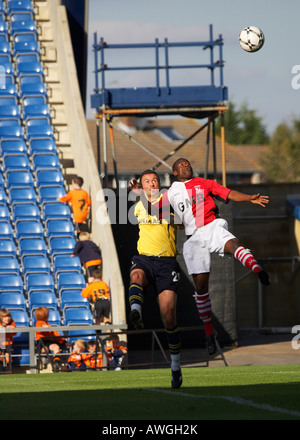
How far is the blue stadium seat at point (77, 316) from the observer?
59.7 feet

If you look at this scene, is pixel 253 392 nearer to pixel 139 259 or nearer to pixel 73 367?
pixel 139 259

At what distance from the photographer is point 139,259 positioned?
9.48 metres

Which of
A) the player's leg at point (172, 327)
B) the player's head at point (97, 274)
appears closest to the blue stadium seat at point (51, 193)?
the player's head at point (97, 274)

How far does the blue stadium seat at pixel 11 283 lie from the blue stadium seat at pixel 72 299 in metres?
0.90

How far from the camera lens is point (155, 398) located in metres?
8.20

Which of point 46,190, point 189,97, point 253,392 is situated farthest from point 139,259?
point 189,97

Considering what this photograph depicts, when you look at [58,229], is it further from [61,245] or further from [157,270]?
[157,270]

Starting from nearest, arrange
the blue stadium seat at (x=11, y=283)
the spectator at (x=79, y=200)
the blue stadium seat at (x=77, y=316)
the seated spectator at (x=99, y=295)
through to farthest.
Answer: the seated spectator at (x=99, y=295)
the blue stadium seat at (x=77, y=316)
the blue stadium seat at (x=11, y=283)
the spectator at (x=79, y=200)

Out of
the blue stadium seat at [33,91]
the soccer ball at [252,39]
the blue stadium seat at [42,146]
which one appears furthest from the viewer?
the blue stadium seat at [33,91]

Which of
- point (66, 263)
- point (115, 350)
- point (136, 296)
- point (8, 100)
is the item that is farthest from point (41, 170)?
point (136, 296)

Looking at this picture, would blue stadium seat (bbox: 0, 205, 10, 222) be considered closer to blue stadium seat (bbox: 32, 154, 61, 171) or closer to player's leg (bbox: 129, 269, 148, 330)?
blue stadium seat (bbox: 32, 154, 61, 171)

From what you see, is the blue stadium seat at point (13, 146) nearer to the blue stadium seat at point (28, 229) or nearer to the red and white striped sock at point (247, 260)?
the blue stadium seat at point (28, 229)
